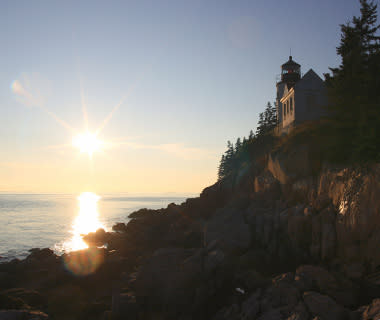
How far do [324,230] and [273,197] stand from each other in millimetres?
8894

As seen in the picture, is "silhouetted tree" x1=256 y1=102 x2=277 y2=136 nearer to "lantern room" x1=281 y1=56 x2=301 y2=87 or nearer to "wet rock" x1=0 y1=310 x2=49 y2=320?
"lantern room" x1=281 y1=56 x2=301 y2=87

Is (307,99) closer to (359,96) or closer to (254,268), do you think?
(359,96)

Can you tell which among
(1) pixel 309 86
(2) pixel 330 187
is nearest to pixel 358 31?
(1) pixel 309 86

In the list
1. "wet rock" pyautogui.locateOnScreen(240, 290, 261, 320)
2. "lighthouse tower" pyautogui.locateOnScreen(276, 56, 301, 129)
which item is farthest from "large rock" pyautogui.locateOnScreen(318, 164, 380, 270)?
"lighthouse tower" pyautogui.locateOnScreen(276, 56, 301, 129)

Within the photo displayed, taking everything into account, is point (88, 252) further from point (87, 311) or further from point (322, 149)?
point (322, 149)

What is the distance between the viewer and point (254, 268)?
18.7 meters

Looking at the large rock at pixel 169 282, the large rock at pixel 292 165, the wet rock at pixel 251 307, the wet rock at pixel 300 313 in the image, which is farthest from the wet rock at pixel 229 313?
the large rock at pixel 292 165

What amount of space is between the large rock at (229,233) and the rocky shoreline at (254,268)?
96 mm

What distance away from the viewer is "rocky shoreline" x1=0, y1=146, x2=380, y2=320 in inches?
489

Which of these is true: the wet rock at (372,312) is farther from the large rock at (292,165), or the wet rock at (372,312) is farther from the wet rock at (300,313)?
the large rock at (292,165)

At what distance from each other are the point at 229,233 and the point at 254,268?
4.46 meters

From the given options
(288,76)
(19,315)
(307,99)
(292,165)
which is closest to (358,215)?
(292,165)

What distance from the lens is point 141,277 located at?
1542 cm

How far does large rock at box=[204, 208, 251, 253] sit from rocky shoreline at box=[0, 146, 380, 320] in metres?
0.10
